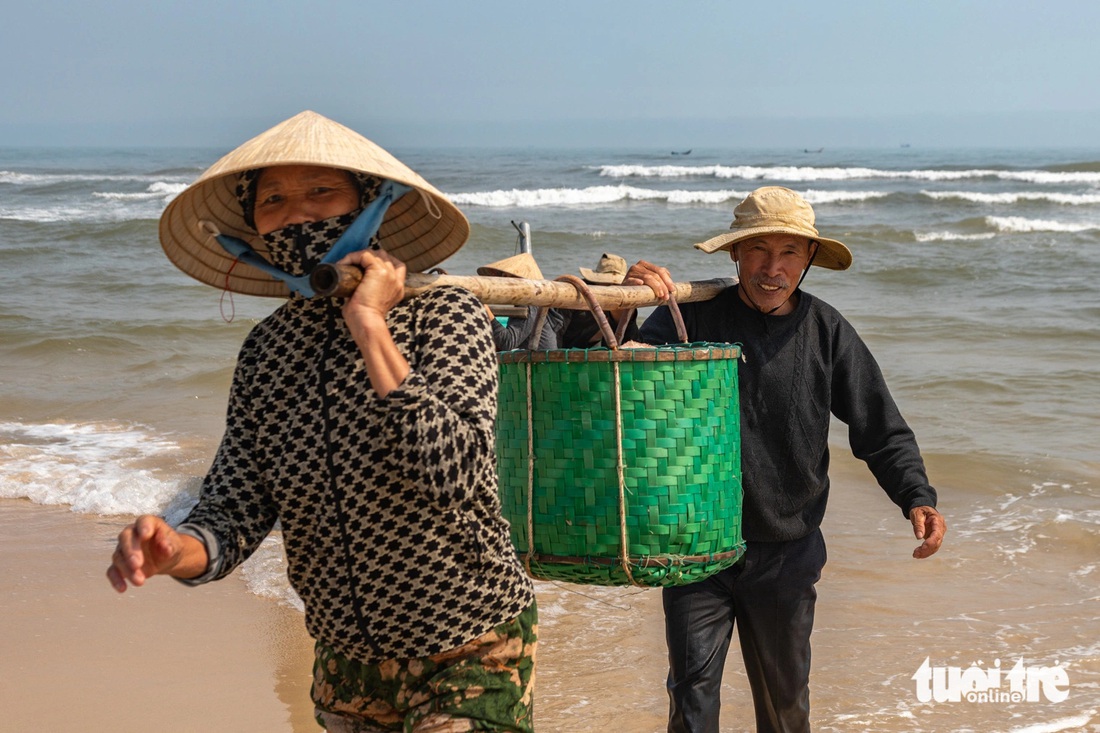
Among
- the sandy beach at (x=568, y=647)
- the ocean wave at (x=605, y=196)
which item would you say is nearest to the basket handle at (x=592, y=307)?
the sandy beach at (x=568, y=647)

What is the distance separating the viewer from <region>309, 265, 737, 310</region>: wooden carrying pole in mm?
1697

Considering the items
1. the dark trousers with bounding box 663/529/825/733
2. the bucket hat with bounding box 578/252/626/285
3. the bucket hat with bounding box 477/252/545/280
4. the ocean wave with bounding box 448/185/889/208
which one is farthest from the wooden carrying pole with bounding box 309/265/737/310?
the ocean wave with bounding box 448/185/889/208

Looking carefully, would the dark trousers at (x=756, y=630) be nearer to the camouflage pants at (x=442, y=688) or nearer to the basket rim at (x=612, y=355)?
the basket rim at (x=612, y=355)

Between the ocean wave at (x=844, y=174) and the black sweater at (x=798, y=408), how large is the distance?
3152 centimetres

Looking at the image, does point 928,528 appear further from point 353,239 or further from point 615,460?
point 353,239

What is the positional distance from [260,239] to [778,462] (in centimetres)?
143

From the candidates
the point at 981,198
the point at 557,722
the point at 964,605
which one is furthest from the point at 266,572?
the point at 981,198

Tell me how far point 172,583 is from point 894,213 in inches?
873

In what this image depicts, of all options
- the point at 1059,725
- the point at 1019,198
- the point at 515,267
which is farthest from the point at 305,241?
the point at 1019,198

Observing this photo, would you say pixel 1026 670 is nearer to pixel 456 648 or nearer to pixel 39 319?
pixel 456 648

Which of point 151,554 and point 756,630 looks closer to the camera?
point 151,554

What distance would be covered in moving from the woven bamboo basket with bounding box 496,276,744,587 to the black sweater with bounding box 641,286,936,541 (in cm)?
52

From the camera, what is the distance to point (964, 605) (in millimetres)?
4891

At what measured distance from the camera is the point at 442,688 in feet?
5.94
